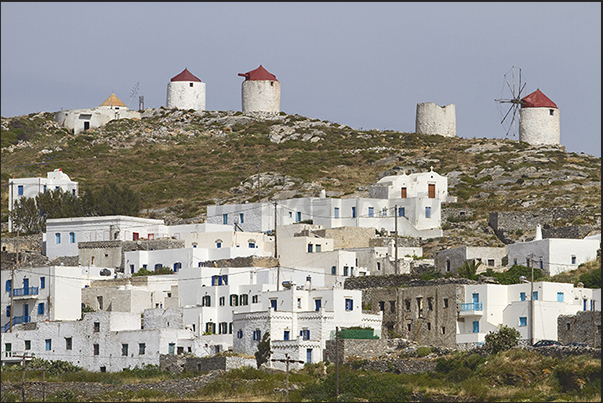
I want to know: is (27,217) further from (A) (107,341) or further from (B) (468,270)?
(B) (468,270)

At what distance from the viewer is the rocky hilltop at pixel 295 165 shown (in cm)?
9250

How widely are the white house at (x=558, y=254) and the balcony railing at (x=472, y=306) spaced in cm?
872

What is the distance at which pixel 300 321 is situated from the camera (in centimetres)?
6512

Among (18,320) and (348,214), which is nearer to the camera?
(18,320)

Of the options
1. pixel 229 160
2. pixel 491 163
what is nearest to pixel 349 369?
pixel 491 163

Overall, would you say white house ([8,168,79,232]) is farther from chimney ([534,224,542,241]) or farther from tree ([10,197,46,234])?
chimney ([534,224,542,241])

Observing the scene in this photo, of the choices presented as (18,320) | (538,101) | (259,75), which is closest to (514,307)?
(18,320)

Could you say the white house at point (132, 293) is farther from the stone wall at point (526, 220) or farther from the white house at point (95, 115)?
the white house at point (95, 115)

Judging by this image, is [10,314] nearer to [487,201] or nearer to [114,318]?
[114,318]

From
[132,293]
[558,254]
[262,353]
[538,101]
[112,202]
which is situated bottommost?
[262,353]

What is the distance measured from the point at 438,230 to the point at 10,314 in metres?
29.2

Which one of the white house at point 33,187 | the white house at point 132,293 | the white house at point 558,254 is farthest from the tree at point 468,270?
the white house at point 33,187

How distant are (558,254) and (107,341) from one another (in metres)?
24.9

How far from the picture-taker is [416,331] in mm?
67312
